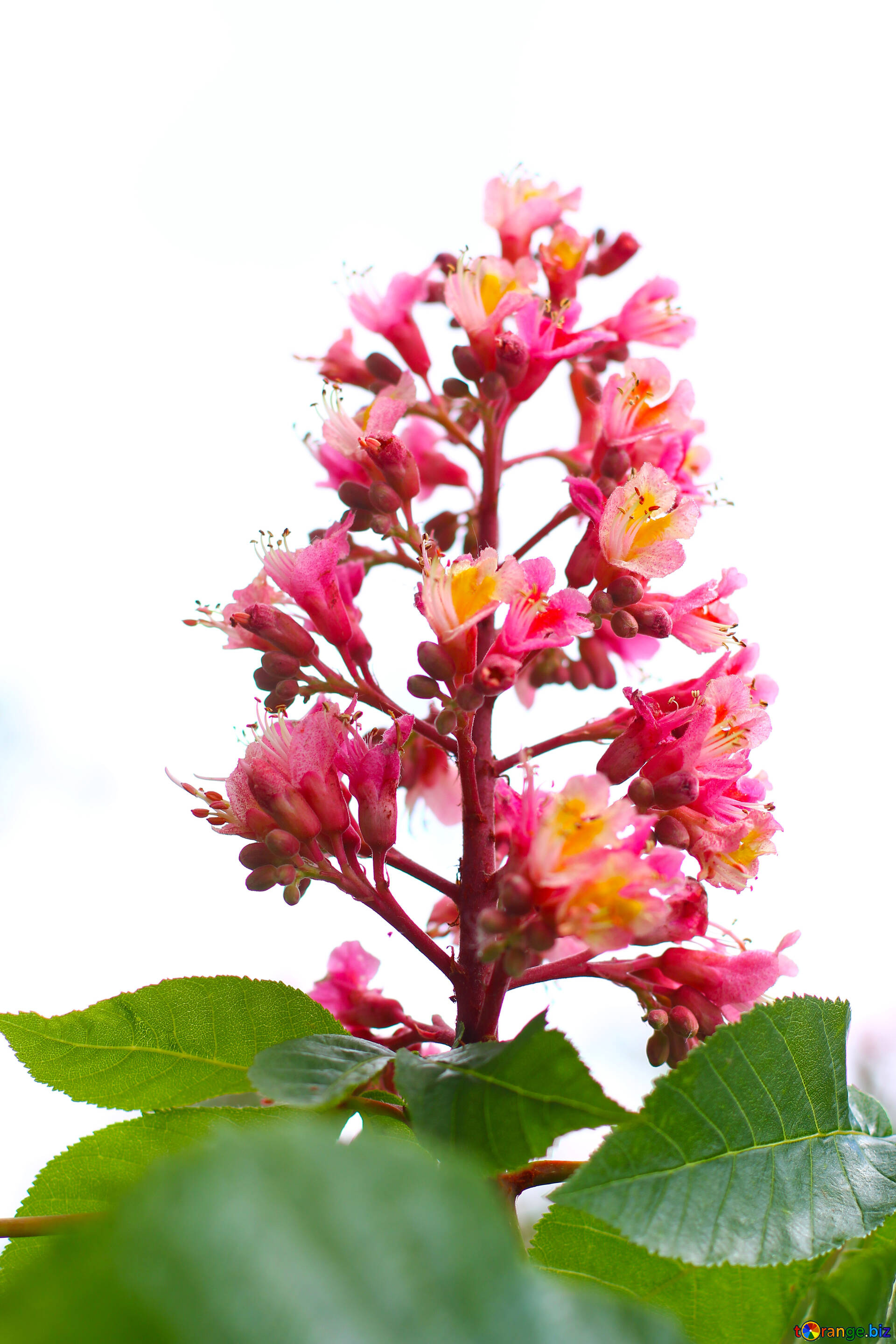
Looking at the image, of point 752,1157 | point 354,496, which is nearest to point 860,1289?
point 752,1157

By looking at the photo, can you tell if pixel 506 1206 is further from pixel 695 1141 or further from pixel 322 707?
pixel 322 707

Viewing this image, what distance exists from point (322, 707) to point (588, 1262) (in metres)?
0.62

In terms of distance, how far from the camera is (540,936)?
941mm

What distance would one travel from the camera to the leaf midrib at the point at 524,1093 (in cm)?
84

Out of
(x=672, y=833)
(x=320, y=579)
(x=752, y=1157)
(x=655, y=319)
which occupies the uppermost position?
(x=655, y=319)

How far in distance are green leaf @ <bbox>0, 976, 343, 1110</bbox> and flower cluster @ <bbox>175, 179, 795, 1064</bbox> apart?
0.39 ft

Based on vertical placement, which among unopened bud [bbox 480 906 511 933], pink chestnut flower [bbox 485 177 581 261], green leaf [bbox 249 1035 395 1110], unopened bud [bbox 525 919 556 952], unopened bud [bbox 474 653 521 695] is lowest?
green leaf [bbox 249 1035 395 1110]

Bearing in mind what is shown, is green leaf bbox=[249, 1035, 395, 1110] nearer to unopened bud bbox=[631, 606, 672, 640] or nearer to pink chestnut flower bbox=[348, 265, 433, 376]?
unopened bud bbox=[631, 606, 672, 640]

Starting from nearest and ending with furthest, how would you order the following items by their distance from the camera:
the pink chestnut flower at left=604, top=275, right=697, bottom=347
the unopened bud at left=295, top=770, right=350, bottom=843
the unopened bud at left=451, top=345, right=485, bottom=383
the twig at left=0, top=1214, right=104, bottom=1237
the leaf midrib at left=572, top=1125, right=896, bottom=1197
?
1. the leaf midrib at left=572, top=1125, right=896, bottom=1197
2. the twig at left=0, top=1214, right=104, bottom=1237
3. the unopened bud at left=295, top=770, right=350, bottom=843
4. the unopened bud at left=451, top=345, right=485, bottom=383
5. the pink chestnut flower at left=604, top=275, right=697, bottom=347

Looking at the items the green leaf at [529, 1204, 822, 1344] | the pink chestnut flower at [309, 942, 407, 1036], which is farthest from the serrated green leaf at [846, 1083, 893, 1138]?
the pink chestnut flower at [309, 942, 407, 1036]

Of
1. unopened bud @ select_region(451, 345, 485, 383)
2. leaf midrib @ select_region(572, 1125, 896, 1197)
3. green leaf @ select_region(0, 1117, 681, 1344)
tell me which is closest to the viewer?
green leaf @ select_region(0, 1117, 681, 1344)

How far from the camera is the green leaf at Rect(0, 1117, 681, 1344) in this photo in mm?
453

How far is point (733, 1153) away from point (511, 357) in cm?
93

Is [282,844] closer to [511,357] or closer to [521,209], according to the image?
[511,357]
